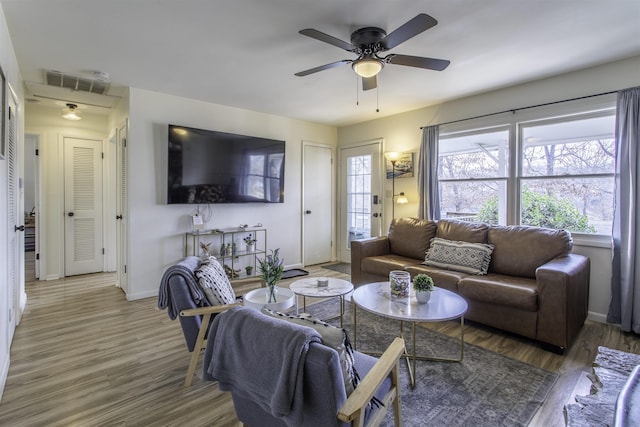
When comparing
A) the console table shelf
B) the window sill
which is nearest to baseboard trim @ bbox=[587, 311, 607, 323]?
the window sill

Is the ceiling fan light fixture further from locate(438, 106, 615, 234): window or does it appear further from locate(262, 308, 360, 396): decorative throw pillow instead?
locate(438, 106, 615, 234): window

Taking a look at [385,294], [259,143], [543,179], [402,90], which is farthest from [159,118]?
[543,179]

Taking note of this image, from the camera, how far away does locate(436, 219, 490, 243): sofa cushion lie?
344cm

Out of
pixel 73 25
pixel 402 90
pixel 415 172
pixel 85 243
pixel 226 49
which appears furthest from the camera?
pixel 85 243

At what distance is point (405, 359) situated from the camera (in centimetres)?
235

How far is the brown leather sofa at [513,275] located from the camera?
2439 millimetres

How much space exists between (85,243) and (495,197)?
5.98 meters

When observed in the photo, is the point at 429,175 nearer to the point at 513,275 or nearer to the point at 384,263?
the point at 384,263

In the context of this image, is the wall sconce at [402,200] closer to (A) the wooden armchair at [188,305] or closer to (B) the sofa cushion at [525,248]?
(B) the sofa cushion at [525,248]

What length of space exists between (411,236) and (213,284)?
8.67ft

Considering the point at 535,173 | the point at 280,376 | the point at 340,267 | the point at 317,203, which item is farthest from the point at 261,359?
the point at 317,203

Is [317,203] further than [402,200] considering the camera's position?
Yes

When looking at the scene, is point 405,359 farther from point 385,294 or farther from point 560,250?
point 560,250

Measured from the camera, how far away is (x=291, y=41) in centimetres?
257
